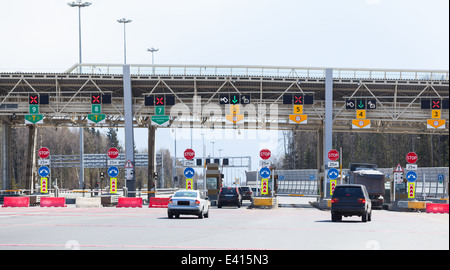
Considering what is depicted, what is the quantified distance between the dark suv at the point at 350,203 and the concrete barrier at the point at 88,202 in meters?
23.2

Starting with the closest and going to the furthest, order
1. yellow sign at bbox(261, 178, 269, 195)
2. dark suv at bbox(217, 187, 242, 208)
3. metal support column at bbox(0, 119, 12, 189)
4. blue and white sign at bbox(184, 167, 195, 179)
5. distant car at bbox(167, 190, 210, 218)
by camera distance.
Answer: distant car at bbox(167, 190, 210, 218) → blue and white sign at bbox(184, 167, 195, 179) → yellow sign at bbox(261, 178, 269, 195) → dark suv at bbox(217, 187, 242, 208) → metal support column at bbox(0, 119, 12, 189)

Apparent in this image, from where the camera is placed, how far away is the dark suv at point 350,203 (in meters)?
30.5

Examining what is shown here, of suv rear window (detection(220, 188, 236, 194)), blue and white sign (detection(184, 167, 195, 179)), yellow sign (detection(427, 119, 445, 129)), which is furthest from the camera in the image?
yellow sign (detection(427, 119, 445, 129))

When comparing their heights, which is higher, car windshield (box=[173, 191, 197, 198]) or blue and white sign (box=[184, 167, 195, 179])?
blue and white sign (box=[184, 167, 195, 179])

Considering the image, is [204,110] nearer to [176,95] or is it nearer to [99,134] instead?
[176,95]

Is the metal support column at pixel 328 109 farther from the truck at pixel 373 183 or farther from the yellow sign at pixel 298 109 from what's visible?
the truck at pixel 373 183

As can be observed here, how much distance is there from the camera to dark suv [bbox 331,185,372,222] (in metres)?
30.5

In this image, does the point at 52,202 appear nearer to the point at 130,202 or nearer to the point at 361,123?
the point at 130,202

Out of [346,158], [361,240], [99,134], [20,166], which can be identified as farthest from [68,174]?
[361,240]

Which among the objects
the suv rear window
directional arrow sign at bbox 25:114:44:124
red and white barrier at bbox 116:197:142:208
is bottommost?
red and white barrier at bbox 116:197:142:208

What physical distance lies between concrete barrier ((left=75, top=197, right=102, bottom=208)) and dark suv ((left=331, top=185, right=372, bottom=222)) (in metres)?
23.2

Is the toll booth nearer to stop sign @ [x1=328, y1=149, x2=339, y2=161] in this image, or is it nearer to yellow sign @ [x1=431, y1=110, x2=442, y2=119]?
stop sign @ [x1=328, y1=149, x2=339, y2=161]

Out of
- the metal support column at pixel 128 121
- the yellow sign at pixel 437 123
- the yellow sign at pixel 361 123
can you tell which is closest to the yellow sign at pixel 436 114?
the yellow sign at pixel 437 123

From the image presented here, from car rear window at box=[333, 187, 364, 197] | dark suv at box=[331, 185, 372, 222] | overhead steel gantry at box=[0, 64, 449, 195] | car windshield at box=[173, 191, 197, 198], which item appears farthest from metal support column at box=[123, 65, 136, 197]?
dark suv at box=[331, 185, 372, 222]
